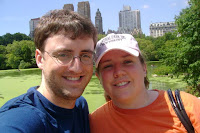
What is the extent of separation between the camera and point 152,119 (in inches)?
55.2

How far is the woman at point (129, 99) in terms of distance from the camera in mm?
1389

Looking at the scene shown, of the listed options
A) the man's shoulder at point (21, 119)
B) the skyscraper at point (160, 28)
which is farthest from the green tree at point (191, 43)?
the skyscraper at point (160, 28)

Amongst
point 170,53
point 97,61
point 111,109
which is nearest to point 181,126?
point 111,109

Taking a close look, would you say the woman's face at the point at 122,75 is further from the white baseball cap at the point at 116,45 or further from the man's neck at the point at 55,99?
the man's neck at the point at 55,99

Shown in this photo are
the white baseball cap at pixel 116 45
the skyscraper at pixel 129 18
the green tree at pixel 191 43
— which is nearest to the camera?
the white baseball cap at pixel 116 45

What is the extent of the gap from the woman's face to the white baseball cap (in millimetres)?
43

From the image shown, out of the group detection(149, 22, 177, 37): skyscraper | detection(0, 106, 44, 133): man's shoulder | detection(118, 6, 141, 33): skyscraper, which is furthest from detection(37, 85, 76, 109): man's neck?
detection(118, 6, 141, 33): skyscraper

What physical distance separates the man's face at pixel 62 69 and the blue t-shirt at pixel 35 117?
4.1 inches

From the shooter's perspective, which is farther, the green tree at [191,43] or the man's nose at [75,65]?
the green tree at [191,43]

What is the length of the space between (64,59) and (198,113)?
101 centimetres

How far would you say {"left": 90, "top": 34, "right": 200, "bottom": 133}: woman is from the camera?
1.39 meters

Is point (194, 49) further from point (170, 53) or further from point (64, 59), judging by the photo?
point (64, 59)

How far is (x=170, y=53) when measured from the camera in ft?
27.0

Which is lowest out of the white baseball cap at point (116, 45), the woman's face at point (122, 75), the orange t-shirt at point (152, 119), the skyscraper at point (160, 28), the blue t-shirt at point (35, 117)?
the orange t-shirt at point (152, 119)
